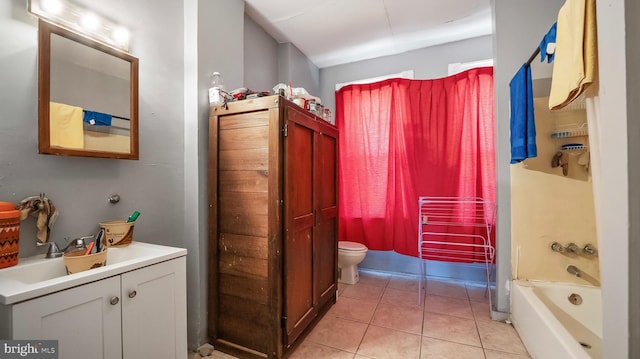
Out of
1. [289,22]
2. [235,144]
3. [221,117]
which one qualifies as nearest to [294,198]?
[235,144]

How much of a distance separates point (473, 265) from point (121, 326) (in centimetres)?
301

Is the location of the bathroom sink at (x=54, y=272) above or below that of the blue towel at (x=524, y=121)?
below

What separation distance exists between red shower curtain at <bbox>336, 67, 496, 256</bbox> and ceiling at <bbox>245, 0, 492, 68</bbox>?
0.43 m

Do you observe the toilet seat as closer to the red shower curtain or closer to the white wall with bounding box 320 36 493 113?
the red shower curtain

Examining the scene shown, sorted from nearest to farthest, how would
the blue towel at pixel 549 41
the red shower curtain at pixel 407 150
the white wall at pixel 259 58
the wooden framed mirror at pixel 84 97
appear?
the wooden framed mirror at pixel 84 97
the blue towel at pixel 549 41
the white wall at pixel 259 58
the red shower curtain at pixel 407 150

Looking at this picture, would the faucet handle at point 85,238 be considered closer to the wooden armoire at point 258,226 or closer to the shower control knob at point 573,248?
the wooden armoire at point 258,226

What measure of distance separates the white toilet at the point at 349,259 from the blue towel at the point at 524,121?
1.58 m

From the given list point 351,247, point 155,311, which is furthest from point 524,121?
point 155,311

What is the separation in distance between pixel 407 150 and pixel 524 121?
1.17m

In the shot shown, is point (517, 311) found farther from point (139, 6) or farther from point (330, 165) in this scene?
point (139, 6)

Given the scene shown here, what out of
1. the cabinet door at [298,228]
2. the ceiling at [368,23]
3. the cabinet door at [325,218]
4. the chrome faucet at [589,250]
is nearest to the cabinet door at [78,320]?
the cabinet door at [298,228]

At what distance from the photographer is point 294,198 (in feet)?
5.29
